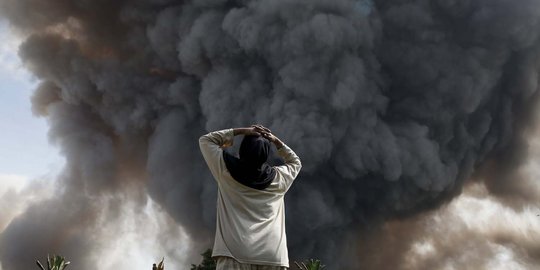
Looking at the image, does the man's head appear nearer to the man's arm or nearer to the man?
the man

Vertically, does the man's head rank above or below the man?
above

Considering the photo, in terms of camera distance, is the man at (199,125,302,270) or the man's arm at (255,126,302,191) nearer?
the man at (199,125,302,270)

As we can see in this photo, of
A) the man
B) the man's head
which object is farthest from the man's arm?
the man's head

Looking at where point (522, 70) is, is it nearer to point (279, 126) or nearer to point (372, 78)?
point (372, 78)

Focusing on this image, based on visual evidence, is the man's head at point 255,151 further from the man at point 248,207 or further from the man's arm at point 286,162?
the man's arm at point 286,162

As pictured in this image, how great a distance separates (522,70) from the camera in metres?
34.3

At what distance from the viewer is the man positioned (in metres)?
3.04

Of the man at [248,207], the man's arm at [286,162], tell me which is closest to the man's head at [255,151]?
the man at [248,207]

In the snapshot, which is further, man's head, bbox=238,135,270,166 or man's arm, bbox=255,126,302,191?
man's arm, bbox=255,126,302,191

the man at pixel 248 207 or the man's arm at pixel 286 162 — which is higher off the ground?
the man's arm at pixel 286 162

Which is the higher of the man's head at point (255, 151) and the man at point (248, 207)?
the man's head at point (255, 151)

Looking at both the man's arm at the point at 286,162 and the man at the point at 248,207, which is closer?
the man at the point at 248,207

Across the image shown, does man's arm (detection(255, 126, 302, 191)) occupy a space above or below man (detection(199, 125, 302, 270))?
above

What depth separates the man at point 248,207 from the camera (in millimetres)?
3043
